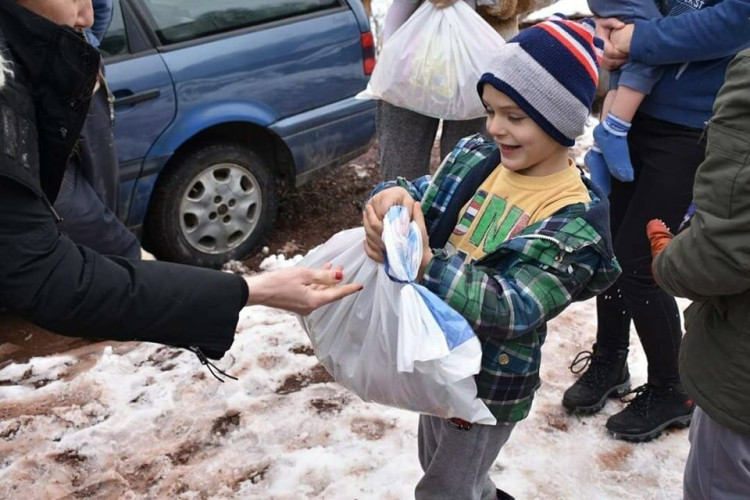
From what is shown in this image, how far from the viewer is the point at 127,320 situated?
1.72 meters

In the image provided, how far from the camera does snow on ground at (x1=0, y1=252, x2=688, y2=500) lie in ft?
9.36

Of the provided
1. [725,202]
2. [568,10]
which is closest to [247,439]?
[725,202]

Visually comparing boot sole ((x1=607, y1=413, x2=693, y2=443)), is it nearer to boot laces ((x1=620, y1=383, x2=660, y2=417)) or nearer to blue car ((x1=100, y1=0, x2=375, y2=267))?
boot laces ((x1=620, y1=383, x2=660, y2=417))

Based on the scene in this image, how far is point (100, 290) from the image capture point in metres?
1.69

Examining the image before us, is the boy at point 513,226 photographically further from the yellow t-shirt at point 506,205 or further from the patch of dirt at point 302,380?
the patch of dirt at point 302,380

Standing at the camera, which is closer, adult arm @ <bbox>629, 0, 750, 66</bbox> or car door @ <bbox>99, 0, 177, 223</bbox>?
adult arm @ <bbox>629, 0, 750, 66</bbox>

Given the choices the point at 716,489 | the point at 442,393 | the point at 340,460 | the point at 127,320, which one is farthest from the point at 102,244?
the point at 716,489

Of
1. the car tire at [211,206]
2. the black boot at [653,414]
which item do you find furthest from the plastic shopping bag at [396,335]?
the car tire at [211,206]

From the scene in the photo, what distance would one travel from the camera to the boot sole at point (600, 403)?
3250mm

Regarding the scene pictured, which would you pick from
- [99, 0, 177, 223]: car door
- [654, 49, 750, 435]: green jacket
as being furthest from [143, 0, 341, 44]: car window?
[654, 49, 750, 435]: green jacket

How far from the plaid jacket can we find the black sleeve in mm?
525

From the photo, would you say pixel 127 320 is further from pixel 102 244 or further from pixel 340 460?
pixel 340 460

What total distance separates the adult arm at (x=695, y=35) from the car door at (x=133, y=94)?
2533 mm

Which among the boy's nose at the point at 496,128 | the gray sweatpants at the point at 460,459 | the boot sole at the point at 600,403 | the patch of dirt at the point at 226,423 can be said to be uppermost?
the boy's nose at the point at 496,128
